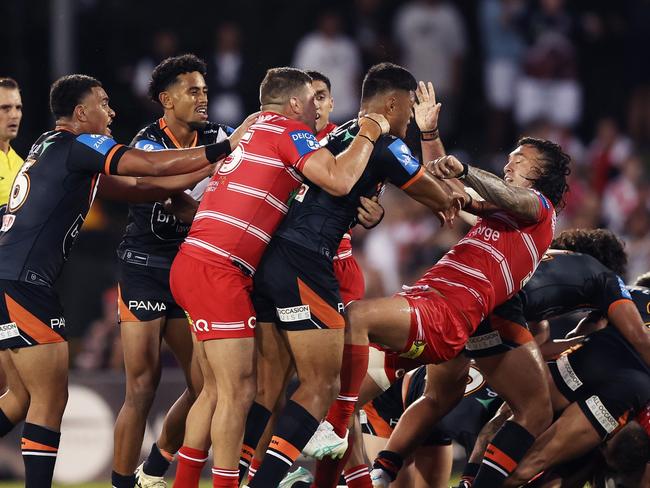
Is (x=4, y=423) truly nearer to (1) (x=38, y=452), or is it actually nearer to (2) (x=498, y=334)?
(1) (x=38, y=452)

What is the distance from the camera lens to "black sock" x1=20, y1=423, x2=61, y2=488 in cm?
665

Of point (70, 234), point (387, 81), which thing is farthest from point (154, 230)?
point (387, 81)

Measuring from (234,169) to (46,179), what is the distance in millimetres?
1085

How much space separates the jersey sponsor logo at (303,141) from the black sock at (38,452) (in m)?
2.10

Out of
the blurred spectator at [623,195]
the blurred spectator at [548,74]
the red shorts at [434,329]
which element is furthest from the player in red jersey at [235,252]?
the blurred spectator at [548,74]

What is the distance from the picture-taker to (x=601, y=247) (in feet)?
27.0

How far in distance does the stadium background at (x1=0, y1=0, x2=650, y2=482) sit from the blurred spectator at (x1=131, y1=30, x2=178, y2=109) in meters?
0.02

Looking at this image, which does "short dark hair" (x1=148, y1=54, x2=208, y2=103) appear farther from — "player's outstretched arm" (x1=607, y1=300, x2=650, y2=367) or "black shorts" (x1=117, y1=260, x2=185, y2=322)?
"player's outstretched arm" (x1=607, y1=300, x2=650, y2=367)

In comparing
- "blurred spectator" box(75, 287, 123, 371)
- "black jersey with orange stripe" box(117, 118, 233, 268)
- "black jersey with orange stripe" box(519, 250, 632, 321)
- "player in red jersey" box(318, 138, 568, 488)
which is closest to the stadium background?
"blurred spectator" box(75, 287, 123, 371)

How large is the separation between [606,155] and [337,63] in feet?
11.4

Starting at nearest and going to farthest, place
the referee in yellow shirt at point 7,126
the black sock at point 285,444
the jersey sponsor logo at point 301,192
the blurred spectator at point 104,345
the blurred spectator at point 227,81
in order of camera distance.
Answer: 1. the black sock at point 285,444
2. the jersey sponsor logo at point 301,192
3. the referee in yellow shirt at point 7,126
4. the blurred spectator at point 104,345
5. the blurred spectator at point 227,81

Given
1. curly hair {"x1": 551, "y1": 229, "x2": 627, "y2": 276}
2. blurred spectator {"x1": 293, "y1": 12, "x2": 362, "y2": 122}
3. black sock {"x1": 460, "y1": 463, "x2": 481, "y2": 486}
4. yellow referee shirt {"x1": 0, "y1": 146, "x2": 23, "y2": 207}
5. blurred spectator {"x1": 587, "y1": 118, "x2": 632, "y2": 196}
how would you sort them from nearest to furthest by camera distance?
1. black sock {"x1": 460, "y1": 463, "x2": 481, "y2": 486}
2. yellow referee shirt {"x1": 0, "y1": 146, "x2": 23, "y2": 207}
3. curly hair {"x1": 551, "y1": 229, "x2": 627, "y2": 276}
4. blurred spectator {"x1": 293, "y1": 12, "x2": 362, "y2": 122}
5. blurred spectator {"x1": 587, "y1": 118, "x2": 632, "y2": 196}

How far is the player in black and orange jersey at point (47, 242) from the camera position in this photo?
6.66 metres

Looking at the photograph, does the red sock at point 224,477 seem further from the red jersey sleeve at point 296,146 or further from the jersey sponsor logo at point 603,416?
Answer: the jersey sponsor logo at point 603,416
